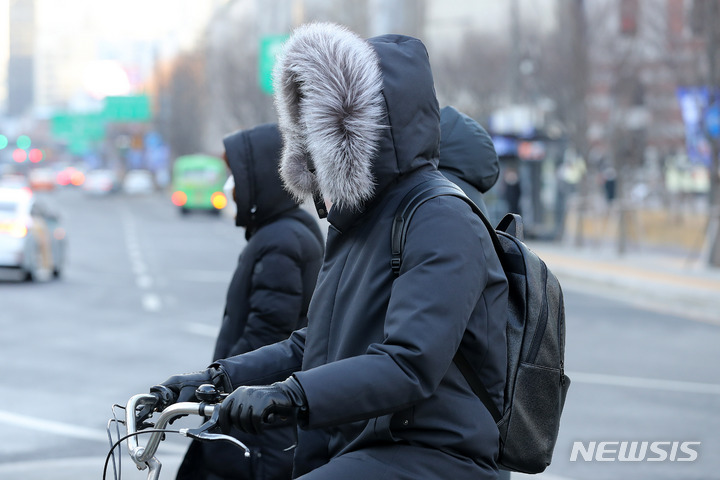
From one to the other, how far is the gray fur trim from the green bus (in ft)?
144

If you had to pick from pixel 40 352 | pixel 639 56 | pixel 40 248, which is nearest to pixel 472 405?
pixel 40 352

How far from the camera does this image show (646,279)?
56.5 feet

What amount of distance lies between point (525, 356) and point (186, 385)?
2.99 ft

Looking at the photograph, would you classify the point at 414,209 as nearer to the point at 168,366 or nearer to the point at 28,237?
the point at 168,366

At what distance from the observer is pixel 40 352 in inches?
429

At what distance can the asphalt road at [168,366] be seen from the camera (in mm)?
6785

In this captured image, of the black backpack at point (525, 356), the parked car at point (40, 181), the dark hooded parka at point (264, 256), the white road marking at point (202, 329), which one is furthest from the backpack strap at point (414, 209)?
the parked car at point (40, 181)

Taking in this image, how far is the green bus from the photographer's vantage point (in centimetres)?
4822

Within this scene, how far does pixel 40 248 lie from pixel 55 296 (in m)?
2.73

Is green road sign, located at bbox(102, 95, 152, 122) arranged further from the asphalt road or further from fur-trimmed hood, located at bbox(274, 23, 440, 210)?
fur-trimmed hood, located at bbox(274, 23, 440, 210)

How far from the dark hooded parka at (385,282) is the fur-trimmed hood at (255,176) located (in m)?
1.55

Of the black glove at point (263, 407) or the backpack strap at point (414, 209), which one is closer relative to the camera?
the black glove at point (263, 407)

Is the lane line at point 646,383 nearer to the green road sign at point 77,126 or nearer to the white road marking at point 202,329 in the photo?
the white road marking at point 202,329

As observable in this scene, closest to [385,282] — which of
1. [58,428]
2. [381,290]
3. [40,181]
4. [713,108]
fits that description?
[381,290]
